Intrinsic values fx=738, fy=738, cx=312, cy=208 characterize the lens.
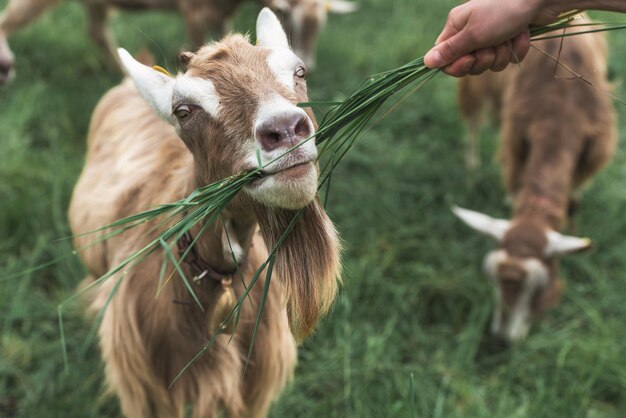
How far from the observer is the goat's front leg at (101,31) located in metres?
6.27

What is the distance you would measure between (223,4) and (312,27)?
0.76 metres

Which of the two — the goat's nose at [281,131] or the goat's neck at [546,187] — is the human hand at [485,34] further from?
the goat's neck at [546,187]

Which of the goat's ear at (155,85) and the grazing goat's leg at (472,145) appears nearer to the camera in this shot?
the goat's ear at (155,85)

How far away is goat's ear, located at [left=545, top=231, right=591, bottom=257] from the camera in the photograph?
398 cm

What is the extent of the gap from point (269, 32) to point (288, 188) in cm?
66

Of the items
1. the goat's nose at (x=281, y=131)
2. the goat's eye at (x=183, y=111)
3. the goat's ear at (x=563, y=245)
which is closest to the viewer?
the goat's nose at (x=281, y=131)

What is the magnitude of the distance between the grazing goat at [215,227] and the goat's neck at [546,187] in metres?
1.96

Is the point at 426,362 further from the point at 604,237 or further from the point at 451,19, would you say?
the point at 451,19

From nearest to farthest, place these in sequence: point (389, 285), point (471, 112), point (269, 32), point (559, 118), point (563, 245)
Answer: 1. point (269, 32)
2. point (563, 245)
3. point (389, 285)
4. point (559, 118)
5. point (471, 112)

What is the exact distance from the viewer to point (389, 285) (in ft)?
13.8

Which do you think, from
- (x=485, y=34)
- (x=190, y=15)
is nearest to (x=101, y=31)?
(x=190, y=15)

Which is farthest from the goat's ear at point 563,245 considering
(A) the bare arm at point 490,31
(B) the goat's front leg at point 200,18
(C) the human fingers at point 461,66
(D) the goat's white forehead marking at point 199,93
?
(B) the goat's front leg at point 200,18

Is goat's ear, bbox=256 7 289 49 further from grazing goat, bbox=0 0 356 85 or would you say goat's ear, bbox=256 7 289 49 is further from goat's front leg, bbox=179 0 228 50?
goat's front leg, bbox=179 0 228 50

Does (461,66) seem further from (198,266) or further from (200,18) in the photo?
(200,18)
